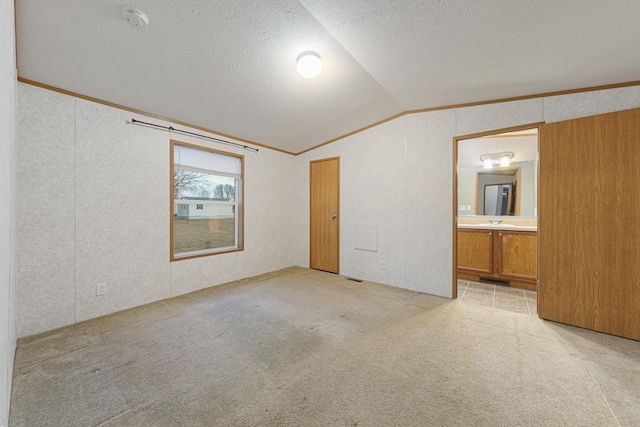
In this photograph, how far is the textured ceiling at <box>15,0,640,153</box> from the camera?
5.75ft

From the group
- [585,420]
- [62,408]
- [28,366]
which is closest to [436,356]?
[585,420]

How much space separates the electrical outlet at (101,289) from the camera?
2.61 meters

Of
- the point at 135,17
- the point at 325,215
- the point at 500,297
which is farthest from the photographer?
the point at 325,215

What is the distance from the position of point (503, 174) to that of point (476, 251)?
1491 millimetres

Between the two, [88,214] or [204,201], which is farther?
[204,201]

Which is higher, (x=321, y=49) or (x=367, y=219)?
(x=321, y=49)

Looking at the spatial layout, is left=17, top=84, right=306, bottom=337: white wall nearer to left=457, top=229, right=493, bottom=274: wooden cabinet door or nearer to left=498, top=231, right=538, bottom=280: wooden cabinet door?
left=457, top=229, right=493, bottom=274: wooden cabinet door

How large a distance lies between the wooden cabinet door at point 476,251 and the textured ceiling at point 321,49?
84.4 inches

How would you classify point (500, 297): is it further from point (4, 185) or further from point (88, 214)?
point (88, 214)

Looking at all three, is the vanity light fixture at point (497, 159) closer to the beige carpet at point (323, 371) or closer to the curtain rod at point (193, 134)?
the beige carpet at point (323, 371)

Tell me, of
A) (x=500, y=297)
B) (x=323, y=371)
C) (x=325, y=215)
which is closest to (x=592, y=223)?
(x=500, y=297)

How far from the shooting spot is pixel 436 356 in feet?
6.45

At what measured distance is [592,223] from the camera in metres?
2.37

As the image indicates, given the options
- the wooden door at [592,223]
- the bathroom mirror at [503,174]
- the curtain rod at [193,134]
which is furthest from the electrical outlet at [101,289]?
the bathroom mirror at [503,174]
